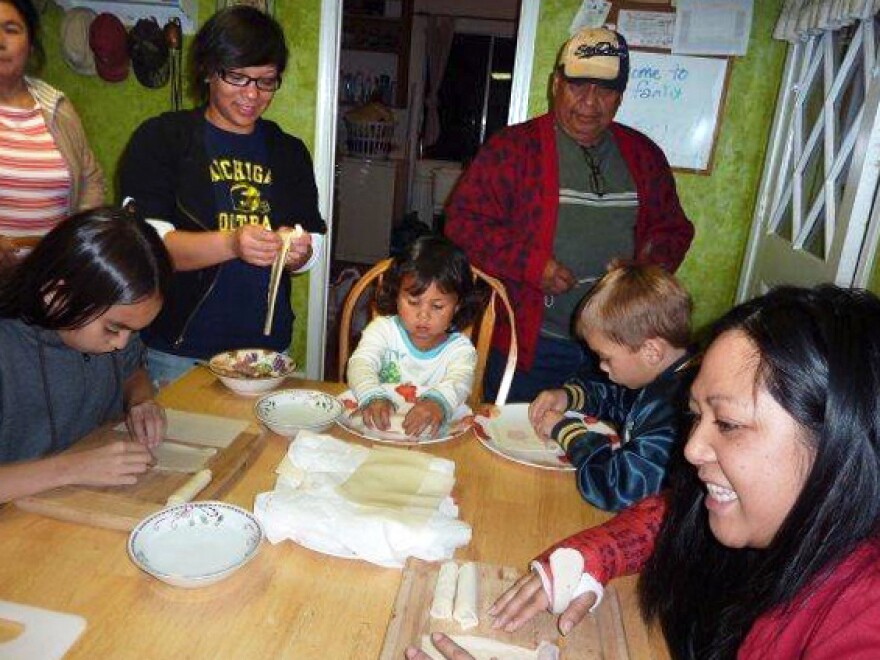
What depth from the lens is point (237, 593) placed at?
3.02 ft

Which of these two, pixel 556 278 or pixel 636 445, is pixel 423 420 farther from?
pixel 556 278

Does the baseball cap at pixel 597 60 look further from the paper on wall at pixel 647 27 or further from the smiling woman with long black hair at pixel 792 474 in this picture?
the smiling woman with long black hair at pixel 792 474

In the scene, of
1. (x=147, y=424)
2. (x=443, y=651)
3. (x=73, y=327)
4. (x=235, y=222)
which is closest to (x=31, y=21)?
(x=235, y=222)

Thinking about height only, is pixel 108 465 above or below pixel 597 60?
below

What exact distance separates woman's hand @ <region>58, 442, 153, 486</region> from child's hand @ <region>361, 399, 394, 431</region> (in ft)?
1.55

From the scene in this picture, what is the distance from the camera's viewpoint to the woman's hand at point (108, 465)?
1.08 metres

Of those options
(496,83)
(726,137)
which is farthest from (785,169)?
(496,83)

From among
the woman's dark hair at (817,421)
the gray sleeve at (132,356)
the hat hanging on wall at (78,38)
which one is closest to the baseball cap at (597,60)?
the woman's dark hair at (817,421)

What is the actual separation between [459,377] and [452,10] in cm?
558

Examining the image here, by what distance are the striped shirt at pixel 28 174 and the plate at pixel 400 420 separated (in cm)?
113

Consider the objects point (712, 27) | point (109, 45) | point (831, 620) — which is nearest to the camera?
point (831, 620)

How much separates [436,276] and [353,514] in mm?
947

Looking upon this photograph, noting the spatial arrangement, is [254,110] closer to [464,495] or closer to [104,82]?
[464,495]

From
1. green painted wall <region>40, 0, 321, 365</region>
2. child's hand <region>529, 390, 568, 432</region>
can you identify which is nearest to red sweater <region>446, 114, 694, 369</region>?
child's hand <region>529, 390, 568, 432</region>
